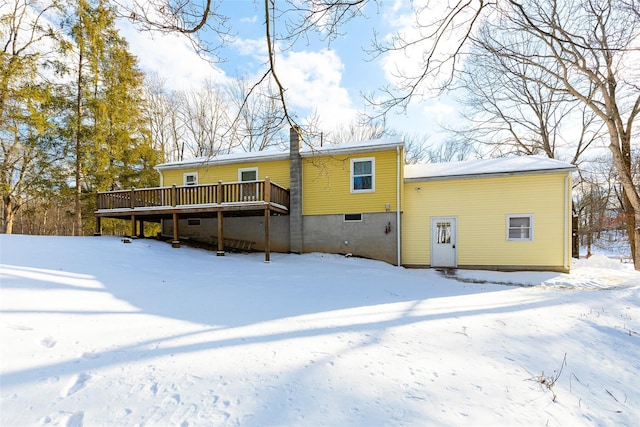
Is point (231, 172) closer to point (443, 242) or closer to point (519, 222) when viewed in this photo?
point (443, 242)

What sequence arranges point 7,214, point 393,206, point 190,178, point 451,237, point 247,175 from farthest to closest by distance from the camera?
point 7,214 < point 190,178 < point 247,175 < point 393,206 < point 451,237

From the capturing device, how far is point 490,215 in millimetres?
10578

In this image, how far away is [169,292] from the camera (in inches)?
204

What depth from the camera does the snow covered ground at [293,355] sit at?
2025mm

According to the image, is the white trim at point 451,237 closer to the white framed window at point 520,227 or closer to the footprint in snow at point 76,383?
the white framed window at point 520,227

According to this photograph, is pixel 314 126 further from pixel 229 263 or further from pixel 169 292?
pixel 229 263

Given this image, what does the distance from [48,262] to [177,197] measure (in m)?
5.47

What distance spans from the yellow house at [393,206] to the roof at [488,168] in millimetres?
35

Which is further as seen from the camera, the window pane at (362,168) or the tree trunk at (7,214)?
the tree trunk at (7,214)

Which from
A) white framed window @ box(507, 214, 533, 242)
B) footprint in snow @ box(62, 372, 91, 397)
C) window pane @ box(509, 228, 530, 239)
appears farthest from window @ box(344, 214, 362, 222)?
footprint in snow @ box(62, 372, 91, 397)

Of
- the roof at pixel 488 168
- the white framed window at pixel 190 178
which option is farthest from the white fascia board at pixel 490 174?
the white framed window at pixel 190 178

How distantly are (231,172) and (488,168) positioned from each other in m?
11.0

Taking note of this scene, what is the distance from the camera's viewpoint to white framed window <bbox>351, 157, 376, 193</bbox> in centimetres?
1147

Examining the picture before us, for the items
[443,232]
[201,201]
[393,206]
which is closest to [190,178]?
[201,201]
